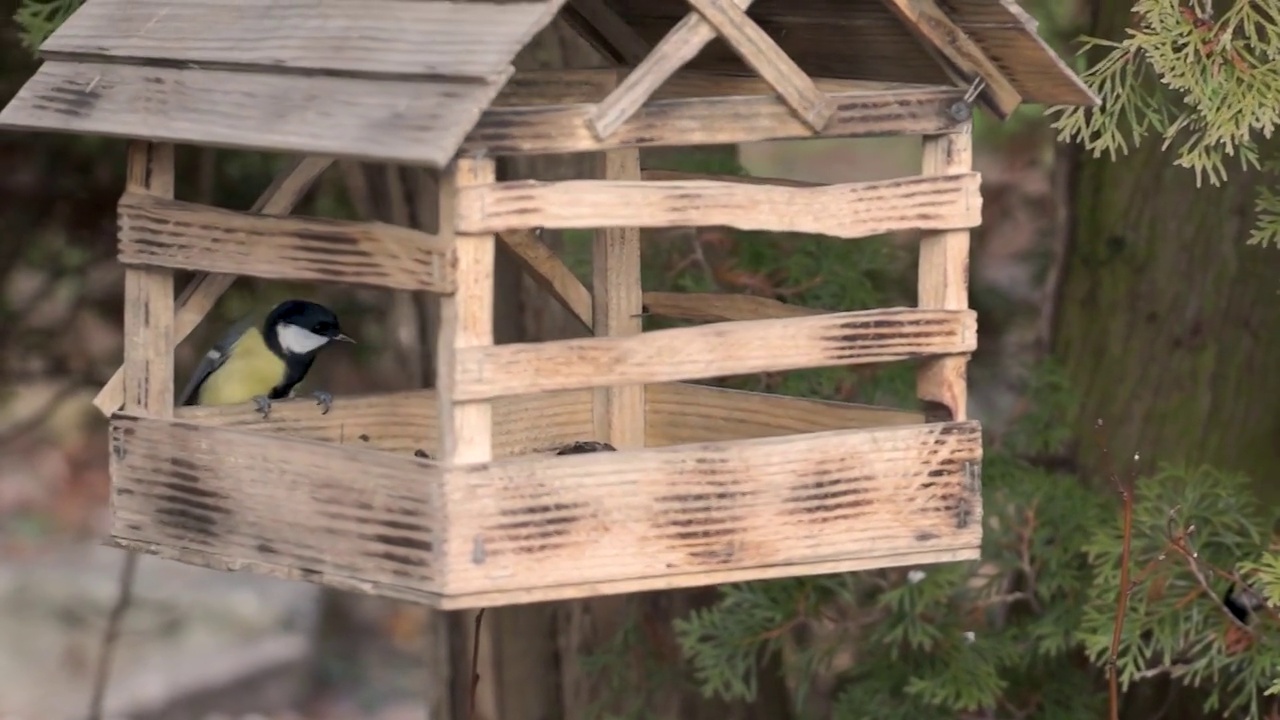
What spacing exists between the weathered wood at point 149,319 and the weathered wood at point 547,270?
1.61 ft

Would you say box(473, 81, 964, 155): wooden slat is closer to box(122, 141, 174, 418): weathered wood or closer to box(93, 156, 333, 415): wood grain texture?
box(93, 156, 333, 415): wood grain texture

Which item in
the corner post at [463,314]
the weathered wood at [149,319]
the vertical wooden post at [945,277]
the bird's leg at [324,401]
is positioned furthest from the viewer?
the bird's leg at [324,401]

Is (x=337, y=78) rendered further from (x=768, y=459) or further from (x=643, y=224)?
(x=768, y=459)

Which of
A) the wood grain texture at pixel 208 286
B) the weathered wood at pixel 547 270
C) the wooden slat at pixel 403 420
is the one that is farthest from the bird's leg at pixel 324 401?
the weathered wood at pixel 547 270

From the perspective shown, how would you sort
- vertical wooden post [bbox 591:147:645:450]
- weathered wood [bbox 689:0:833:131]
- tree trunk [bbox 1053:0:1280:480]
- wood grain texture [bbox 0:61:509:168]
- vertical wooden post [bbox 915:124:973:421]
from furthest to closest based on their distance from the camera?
tree trunk [bbox 1053:0:1280:480]
vertical wooden post [bbox 591:147:645:450]
vertical wooden post [bbox 915:124:973:421]
weathered wood [bbox 689:0:833:131]
wood grain texture [bbox 0:61:509:168]

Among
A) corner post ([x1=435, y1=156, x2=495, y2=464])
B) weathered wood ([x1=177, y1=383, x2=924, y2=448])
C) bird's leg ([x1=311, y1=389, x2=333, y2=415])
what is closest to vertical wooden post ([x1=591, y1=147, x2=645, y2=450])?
weathered wood ([x1=177, y1=383, x2=924, y2=448])

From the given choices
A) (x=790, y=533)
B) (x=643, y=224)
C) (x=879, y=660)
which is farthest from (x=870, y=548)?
(x=879, y=660)

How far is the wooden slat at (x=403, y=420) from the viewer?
2.74m

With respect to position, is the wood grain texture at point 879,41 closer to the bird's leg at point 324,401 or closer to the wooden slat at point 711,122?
the wooden slat at point 711,122

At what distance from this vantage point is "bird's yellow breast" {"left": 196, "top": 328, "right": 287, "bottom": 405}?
10.7 feet

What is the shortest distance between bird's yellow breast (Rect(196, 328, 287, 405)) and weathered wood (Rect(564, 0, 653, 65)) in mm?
825

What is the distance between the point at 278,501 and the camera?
92.1 inches

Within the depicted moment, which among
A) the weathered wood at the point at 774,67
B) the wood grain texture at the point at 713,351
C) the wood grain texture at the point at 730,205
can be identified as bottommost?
the wood grain texture at the point at 713,351

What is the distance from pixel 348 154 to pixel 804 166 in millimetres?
7698
